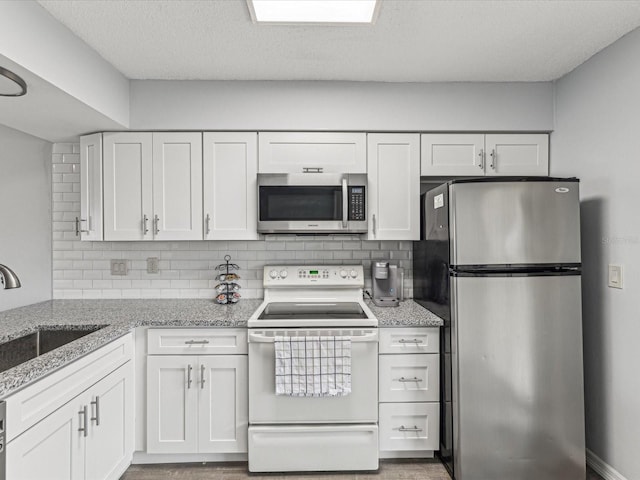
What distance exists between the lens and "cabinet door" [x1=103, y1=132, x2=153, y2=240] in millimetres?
2547

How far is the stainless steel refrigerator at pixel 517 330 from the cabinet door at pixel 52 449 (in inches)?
70.9

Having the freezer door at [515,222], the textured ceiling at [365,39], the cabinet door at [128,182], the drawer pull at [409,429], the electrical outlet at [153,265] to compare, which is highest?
the textured ceiling at [365,39]

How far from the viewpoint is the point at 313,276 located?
2754 millimetres

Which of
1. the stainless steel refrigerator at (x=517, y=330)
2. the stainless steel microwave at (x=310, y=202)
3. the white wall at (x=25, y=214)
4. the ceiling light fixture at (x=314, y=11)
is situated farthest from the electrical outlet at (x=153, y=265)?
the stainless steel refrigerator at (x=517, y=330)

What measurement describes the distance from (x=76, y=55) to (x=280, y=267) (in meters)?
1.69

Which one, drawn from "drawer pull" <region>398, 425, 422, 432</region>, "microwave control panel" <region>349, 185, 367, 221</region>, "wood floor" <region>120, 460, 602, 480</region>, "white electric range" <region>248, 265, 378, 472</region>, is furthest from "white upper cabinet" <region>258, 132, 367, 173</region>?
"wood floor" <region>120, 460, 602, 480</region>

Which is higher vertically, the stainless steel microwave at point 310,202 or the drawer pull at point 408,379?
the stainless steel microwave at point 310,202

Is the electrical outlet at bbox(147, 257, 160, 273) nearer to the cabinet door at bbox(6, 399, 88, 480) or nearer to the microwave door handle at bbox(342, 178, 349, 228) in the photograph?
the cabinet door at bbox(6, 399, 88, 480)

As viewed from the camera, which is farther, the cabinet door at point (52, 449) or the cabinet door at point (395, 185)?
the cabinet door at point (395, 185)

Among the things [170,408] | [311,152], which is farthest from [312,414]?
[311,152]

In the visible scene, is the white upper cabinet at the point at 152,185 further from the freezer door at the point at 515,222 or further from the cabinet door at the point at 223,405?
the freezer door at the point at 515,222

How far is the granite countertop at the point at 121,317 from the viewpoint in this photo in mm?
1788

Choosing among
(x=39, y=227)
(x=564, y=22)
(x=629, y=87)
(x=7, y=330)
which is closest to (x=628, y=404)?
(x=629, y=87)

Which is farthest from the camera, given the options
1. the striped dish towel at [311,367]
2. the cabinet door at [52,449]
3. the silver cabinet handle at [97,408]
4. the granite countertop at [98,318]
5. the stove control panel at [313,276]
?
the stove control panel at [313,276]
